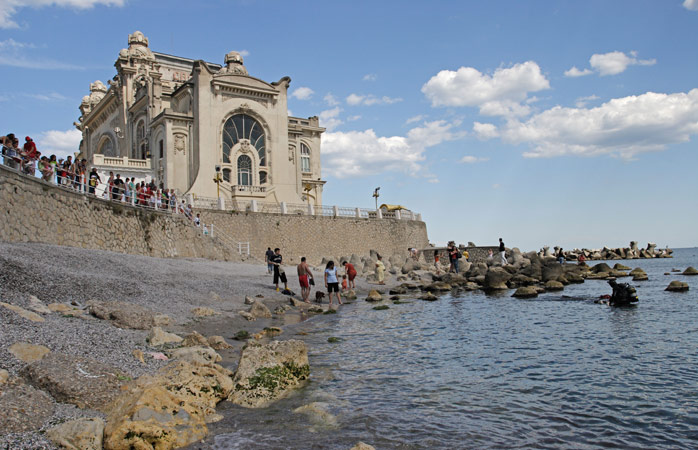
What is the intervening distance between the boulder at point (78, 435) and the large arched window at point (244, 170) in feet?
115

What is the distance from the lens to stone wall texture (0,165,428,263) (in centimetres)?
1412

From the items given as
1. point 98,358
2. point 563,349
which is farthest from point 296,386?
point 563,349

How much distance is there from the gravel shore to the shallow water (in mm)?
1753

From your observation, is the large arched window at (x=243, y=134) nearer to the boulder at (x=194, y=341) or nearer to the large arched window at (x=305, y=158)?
the large arched window at (x=305, y=158)

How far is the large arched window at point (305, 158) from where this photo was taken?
47281mm

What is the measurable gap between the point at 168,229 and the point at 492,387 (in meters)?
18.9

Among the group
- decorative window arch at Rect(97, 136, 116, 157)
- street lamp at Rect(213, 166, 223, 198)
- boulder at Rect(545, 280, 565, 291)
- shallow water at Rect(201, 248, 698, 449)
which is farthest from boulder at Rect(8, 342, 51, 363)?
decorative window arch at Rect(97, 136, 116, 157)

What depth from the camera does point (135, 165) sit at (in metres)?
39.2

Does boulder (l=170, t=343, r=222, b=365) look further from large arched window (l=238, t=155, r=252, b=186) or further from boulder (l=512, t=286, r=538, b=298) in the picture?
large arched window (l=238, t=155, r=252, b=186)

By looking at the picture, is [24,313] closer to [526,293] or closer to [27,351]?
[27,351]

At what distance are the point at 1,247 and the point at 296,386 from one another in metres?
8.31

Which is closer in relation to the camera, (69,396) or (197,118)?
(69,396)

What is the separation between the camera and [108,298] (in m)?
11.2

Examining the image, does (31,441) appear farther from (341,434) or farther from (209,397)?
(341,434)
